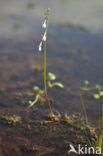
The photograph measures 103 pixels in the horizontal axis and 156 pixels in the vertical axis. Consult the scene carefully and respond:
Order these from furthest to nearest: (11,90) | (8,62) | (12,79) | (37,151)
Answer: (8,62) < (12,79) < (11,90) < (37,151)

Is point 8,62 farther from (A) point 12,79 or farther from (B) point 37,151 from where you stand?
(B) point 37,151

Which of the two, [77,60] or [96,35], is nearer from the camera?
[77,60]

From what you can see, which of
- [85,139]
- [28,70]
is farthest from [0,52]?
[85,139]

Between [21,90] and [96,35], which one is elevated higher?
[96,35]

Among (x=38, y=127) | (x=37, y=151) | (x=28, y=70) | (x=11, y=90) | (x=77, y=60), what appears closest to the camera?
(x=37, y=151)

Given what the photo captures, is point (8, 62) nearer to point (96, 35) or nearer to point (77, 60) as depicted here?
point (77, 60)

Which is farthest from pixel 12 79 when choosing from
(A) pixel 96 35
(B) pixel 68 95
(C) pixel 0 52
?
(A) pixel 96 35
